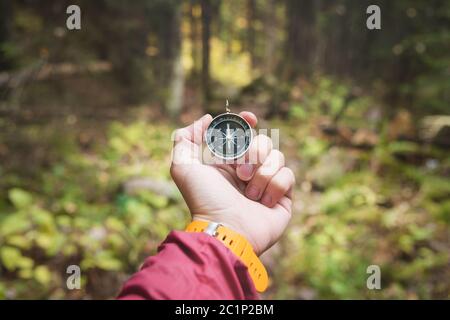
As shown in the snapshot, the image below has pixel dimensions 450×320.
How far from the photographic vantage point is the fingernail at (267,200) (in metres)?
2.50

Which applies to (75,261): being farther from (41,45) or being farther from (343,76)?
(343,76)

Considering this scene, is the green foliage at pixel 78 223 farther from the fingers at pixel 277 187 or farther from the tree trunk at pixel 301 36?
the tree trunk at pixel 301 36

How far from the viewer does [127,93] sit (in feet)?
41.5

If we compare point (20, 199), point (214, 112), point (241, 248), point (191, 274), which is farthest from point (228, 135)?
point (214, 112)

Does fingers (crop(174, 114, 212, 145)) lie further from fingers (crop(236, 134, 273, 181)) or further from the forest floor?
the forest floor

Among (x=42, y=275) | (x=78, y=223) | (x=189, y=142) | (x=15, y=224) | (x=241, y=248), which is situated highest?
(x=189, y=142)

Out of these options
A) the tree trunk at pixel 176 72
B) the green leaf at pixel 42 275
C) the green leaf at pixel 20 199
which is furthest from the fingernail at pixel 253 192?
the tree trunk at pixel 176 72

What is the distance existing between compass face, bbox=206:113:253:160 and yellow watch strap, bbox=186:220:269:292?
0.69 m

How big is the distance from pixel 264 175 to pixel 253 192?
15 cm

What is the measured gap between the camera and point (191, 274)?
1.61 meters

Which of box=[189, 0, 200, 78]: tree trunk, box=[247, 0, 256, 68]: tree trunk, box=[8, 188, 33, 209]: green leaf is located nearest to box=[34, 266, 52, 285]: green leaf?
box=[8, 188, 33, 209]: green leaf

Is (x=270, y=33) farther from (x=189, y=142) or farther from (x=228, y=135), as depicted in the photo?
(x=189, y=142)
